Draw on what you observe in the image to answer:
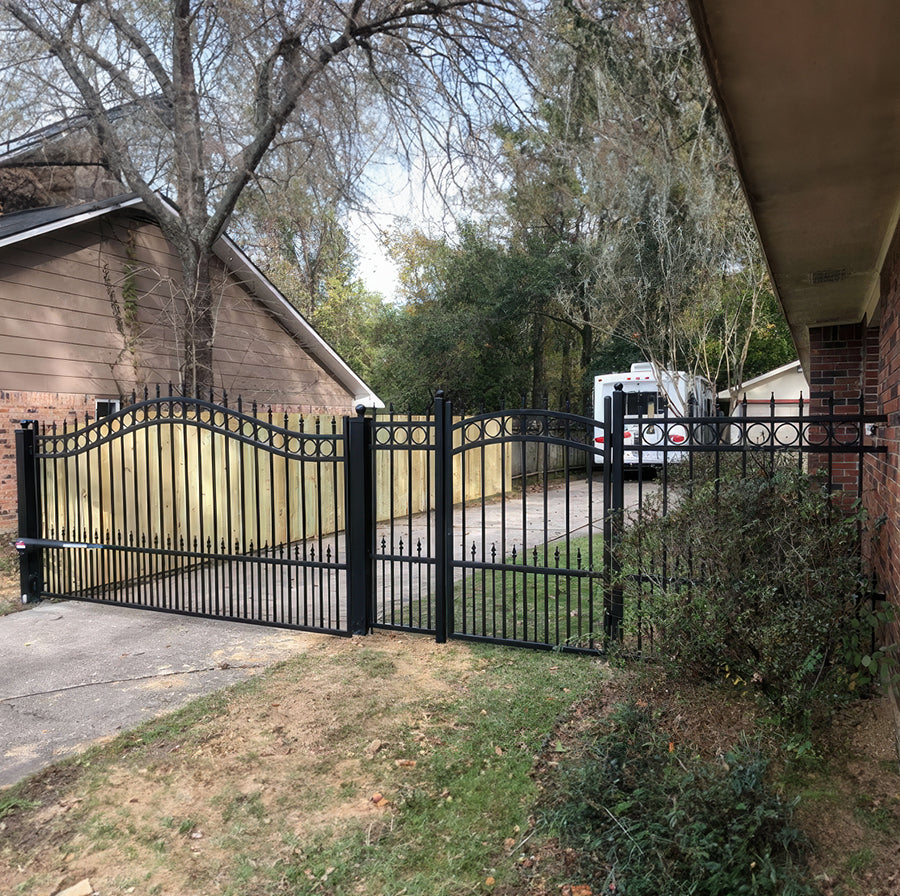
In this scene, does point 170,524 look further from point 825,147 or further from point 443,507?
point 825,147

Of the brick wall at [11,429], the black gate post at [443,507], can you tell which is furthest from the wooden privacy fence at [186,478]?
the brick wall at [11,429]

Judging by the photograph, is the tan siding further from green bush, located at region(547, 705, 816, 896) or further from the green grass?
green bush, located at region(547, 705, 816, 896)

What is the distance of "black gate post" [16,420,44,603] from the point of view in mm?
6793

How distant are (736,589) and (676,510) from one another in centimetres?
67

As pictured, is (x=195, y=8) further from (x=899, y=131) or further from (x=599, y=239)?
(x=599, y=239)

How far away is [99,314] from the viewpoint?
10.7 m

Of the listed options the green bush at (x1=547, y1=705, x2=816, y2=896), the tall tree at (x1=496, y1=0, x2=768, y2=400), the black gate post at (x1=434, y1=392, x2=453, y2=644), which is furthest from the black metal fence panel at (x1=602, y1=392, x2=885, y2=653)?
the tall tree at (x1=496, y1=0, x2=768, y2=400)

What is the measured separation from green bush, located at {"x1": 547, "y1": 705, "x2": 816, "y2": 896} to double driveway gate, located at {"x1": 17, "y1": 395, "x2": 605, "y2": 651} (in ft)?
4.01

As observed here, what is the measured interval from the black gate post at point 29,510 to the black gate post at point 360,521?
3508 millimetres

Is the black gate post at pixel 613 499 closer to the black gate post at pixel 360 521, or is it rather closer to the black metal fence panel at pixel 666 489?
the black metal fence panel at pixel 666 489

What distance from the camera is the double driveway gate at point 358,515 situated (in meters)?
4.66

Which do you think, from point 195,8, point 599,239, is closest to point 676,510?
point 195,8

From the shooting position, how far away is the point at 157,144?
11523mm

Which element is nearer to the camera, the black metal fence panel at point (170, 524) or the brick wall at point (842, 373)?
the black metal fence panel at point (170, 524)
